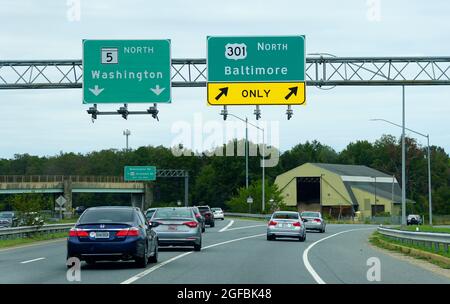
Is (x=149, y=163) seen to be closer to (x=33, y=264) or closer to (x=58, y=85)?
(x=58, y=85)

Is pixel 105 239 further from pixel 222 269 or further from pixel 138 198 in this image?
pixel 138 198

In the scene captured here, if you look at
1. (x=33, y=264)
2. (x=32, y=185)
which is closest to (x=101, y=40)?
(x=33, y=264)

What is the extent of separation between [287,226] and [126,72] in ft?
36.0

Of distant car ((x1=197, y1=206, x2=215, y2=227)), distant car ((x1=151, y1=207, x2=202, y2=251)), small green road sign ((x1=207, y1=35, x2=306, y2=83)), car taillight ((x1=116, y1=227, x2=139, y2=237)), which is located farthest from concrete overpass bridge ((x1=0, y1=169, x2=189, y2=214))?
car taillight ((x1=116, y1=227, x2=139, y2=237))

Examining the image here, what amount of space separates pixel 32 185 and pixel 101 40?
73.1 m

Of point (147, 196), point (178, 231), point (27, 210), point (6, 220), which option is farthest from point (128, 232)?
point (147, 196)

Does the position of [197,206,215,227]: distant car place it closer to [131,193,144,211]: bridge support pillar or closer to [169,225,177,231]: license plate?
[169,225,177,231]: license plate

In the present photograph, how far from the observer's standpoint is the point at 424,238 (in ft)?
95.3

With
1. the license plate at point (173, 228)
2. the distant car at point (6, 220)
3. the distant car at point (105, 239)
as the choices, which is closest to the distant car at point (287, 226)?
the license plate at point (173, 228)

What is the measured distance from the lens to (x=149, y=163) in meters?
155

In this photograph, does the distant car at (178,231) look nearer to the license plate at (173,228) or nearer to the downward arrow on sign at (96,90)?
the license plate at (173,228)

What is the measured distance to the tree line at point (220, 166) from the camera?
14538cm

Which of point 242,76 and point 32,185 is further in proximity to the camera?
point 32,185

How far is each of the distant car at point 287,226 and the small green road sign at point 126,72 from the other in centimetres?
884
